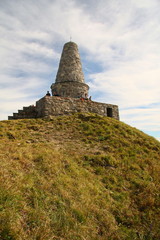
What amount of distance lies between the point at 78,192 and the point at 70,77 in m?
13.3

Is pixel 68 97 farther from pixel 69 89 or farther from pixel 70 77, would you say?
pixel 70 77

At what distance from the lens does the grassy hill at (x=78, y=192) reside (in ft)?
10.4

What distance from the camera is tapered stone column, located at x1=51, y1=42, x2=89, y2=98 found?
619 inches

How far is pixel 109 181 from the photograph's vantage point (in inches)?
224

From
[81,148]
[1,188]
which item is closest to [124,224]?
[1,188]

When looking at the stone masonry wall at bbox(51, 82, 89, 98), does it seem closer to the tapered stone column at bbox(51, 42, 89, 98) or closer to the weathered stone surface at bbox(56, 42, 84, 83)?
the tapered stone column at bbox(51, 42, 89, 98)

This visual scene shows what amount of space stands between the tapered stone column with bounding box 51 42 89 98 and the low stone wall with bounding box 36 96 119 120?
2.41 m

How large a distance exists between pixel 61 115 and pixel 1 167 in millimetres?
8348

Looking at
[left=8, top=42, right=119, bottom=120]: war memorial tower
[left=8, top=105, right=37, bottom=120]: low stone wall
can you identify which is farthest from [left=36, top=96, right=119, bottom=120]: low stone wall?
[left=8, top=105, right=37, bottom=120]: low stone wall

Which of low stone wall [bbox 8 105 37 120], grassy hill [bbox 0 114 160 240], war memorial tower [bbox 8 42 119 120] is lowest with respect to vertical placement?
grassy hill [bbox 0 114 160 240]

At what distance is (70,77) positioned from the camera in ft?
52.6

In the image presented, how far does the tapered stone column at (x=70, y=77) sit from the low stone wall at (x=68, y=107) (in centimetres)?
241

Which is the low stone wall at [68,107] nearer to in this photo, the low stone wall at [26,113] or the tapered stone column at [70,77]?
the low stone wall at [26,113]

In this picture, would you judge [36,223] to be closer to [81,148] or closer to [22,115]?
[81,148]
